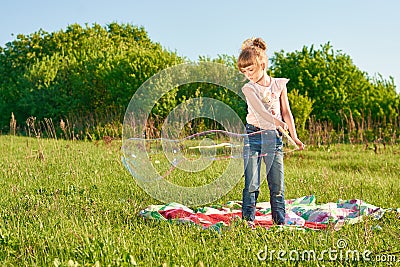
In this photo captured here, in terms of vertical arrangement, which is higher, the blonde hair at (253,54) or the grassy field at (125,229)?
the blonde hair at (253,54)

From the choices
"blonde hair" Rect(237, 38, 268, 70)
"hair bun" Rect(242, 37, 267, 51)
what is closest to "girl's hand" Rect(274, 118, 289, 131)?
"blonde hair" Rect(237, 38, 268, 70)

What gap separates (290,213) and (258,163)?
0.84m

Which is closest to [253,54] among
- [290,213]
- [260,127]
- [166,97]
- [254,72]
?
[254,72]

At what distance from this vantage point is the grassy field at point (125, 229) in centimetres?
335

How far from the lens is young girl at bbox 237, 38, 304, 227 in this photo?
457cm

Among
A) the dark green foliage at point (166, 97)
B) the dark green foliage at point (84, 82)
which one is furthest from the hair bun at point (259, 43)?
the dark green foliage at point (84, 82)

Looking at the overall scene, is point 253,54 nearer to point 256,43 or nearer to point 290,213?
point 256,43

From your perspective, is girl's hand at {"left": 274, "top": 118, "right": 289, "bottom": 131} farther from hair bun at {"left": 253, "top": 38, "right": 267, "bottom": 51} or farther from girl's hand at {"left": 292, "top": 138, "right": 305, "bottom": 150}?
hair bun at {"left": 253, "top": 38, "right": 267, "bottom": 51}

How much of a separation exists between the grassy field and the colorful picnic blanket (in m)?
0.16

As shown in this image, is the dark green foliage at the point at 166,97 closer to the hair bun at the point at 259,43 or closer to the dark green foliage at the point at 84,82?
the dark green foliage at the point at 84,82

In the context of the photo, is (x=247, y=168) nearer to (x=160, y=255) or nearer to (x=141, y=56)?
(x=160, y=255)

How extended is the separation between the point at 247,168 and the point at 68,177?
113 inches

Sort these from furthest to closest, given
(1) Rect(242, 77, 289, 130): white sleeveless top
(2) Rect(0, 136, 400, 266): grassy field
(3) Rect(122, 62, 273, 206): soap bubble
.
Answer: (3) Rect(122, 62, 273, 206): soap bubble, (1) Rect(242, 77, 289, 130): white sleeveless top, (2) Rect(0, 136, 400, 266): grassy field

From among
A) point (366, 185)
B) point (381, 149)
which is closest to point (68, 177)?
point (366, 185)
